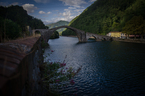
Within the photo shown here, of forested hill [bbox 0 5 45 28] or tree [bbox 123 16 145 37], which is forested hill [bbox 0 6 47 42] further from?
tree [bbox 123 16 145 37]

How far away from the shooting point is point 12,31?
357 inches

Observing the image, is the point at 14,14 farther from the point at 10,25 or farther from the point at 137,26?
the point at 137,26

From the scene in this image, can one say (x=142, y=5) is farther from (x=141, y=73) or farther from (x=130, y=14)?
(x=141, y=73)

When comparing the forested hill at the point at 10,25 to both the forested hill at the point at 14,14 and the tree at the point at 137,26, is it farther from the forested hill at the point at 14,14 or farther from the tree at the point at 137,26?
the tree at the point at 137,26

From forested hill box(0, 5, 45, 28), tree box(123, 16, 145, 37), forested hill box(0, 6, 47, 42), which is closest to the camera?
forested hill box(0, 6, 47, 42)

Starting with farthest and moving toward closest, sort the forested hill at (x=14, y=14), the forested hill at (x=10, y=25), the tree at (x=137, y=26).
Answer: the tree at (x=137, y=26) < the forested hill at (x=14, y=14) < the forested hill at (x=10, y=25)

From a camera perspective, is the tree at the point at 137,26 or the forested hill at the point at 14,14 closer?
the forested hill at the point at 14,14

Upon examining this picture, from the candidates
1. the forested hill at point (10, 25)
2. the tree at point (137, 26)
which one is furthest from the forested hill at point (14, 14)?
the tree at point (137, 26)

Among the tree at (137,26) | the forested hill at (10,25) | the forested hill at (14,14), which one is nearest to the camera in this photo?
the forested hill at (10,25)

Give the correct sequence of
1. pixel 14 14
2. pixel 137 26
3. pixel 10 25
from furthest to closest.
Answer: pixel 14 14
pixel 137 26
pixel 10 25

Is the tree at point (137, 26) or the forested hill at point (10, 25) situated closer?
the forested hill at point (10, 25)

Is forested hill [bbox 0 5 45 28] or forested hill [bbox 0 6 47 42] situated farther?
forested hill [bbox 0 5 45 28]

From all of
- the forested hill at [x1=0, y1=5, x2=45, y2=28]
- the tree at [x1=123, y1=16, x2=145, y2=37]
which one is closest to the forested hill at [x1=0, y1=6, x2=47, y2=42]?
the forested hill at [x1=0, y1=5, x2=45, y2=28]

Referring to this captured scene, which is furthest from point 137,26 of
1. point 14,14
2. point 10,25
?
point 14,14
